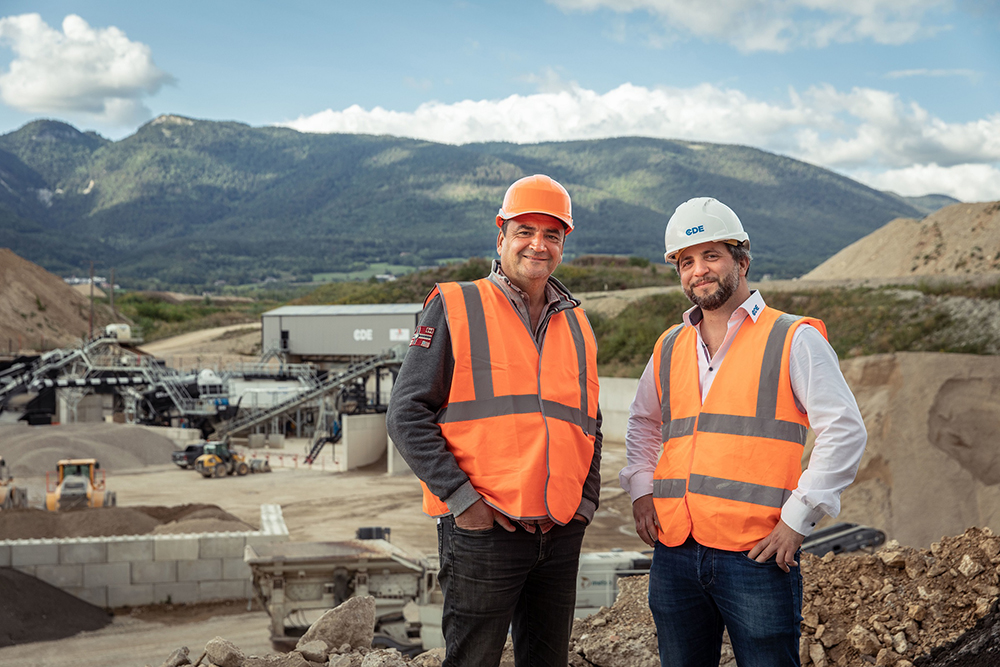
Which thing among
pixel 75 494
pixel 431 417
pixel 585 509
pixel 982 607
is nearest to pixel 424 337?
pixel 431 417

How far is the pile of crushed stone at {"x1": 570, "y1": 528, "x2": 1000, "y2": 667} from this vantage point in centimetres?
392

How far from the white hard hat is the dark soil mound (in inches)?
447

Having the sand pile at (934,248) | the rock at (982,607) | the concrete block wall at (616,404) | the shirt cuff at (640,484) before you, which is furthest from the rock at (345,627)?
the sand pile at (934,248)

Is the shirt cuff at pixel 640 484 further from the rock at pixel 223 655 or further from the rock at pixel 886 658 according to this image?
the rock at pixel 223 655

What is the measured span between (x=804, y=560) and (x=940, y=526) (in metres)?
9.68

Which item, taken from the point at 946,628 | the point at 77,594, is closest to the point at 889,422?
the point at 946,628

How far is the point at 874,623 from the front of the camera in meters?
4.03

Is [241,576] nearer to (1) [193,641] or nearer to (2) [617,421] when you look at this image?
(1) [193,641]

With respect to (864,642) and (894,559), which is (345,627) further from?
(894,559)

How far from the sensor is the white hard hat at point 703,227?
2.99 metres

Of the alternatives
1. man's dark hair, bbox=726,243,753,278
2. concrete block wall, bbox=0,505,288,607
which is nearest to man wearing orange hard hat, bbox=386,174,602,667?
man's dark hair, bbox=726,243,753,278

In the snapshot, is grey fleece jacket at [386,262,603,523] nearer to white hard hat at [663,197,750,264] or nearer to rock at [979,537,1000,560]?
white hard hat at [663,197,750,264]

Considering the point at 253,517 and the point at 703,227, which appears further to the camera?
the point at 253,517

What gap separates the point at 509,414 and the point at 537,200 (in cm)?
84
